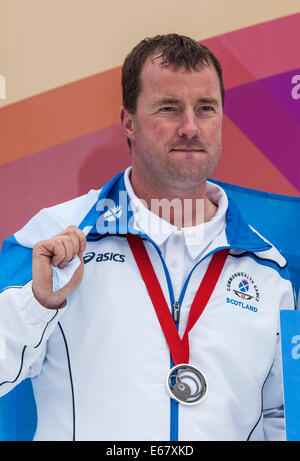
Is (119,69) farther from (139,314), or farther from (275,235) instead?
(139,314)

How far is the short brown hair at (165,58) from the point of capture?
1.92 meters

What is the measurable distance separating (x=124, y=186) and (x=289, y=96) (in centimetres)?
81

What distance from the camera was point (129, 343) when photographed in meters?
1.73

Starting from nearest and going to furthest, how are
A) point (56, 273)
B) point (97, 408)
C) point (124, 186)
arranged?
point (56, 273) < point (97, 408) < point (124, 186)

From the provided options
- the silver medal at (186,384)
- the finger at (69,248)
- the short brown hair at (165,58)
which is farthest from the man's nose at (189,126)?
the silver medal at (186,384)

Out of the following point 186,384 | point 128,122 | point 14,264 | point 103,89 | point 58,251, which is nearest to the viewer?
point 58,251

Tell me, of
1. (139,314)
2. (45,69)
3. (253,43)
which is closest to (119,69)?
(45,69)

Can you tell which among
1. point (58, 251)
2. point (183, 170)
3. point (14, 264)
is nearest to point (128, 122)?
point (183, 170)

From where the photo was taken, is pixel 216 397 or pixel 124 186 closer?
pixel 216 397

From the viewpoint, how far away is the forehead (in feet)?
6.20

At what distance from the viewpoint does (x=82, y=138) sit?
226 cm

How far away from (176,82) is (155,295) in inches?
26.2

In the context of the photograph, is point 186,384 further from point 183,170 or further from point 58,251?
point 183,170

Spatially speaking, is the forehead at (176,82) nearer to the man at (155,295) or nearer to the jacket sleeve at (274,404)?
the man at (155,295)
